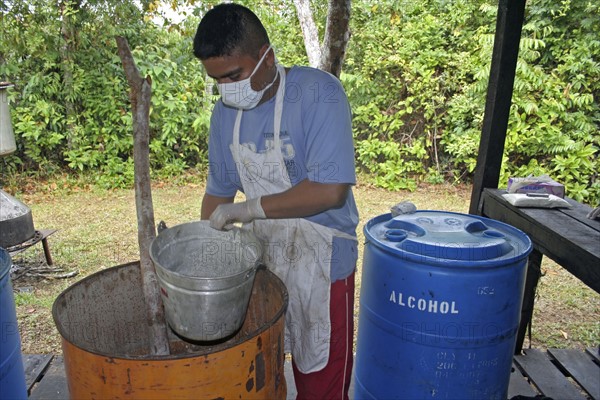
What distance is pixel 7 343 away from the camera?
5.58ft

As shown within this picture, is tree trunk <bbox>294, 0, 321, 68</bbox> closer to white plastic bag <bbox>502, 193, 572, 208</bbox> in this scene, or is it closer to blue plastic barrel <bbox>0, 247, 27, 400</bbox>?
white plastic bag <bbox>502, 193, 572, 208</bbox>

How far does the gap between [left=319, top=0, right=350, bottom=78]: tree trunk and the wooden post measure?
1.04 m

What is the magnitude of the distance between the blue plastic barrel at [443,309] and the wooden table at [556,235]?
245 mm

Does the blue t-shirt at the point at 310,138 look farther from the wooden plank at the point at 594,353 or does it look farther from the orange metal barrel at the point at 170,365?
the wooden plank at the point at 594,353

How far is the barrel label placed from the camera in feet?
5.57

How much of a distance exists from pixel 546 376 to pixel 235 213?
2.06 metres

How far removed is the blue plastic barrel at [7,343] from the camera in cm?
167

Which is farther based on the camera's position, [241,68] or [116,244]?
[116,244]

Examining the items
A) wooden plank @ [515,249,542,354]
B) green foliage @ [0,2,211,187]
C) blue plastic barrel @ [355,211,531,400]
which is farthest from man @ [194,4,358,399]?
green foliage @ [0,2,211,187]

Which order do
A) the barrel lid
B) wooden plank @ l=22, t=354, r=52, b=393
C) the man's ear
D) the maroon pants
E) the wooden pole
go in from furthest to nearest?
1. wooden plank @ l=22, t=354, r=52, b=393
2. the maroon pants
3. the man's ear
4. the barrel lid
5. the wooden pole

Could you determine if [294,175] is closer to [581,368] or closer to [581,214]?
[581,214]

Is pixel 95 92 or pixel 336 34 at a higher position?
pixel 336 34

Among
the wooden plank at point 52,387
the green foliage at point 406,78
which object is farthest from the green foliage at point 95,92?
the wooden plank at point 52,387

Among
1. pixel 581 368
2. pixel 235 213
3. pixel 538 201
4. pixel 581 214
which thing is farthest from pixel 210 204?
pixel 581 368
